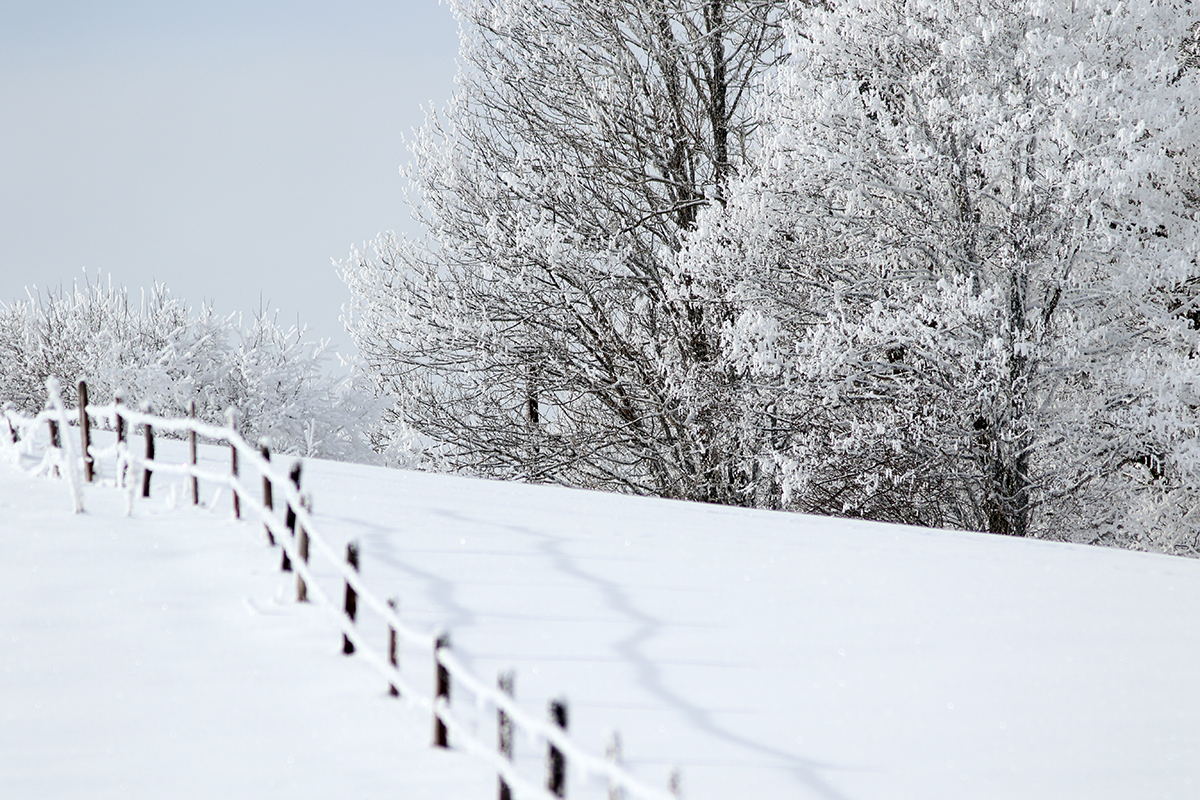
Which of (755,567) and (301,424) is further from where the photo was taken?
(301,424)

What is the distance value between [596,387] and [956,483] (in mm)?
4761

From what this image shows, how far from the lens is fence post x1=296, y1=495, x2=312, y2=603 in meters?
4.23

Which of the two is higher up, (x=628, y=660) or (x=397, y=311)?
(x=397, y=311)

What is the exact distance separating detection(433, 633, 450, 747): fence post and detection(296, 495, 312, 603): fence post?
138cm

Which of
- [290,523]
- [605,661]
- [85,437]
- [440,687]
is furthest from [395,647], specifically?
[85,437]

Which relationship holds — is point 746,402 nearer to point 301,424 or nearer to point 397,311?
point 397,311

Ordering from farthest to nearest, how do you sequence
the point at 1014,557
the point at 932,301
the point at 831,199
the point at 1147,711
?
the point at 831,199 < the point at 932,301 < the point at 1014,557 < the point at 1147,711

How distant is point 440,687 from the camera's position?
295 cm

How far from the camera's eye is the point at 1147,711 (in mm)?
3645

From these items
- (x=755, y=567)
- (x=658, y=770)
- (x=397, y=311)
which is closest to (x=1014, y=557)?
(x=755, y=567)

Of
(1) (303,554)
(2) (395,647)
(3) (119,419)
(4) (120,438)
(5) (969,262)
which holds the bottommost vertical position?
(2) (395,647)

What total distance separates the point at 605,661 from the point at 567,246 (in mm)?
10801

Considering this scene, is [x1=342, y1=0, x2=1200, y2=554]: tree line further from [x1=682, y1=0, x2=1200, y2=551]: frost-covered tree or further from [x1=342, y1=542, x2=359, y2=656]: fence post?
[x1=342, y1=542, x2=359, y2=656]: fence post

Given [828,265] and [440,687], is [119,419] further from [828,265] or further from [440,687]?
[828,265]
